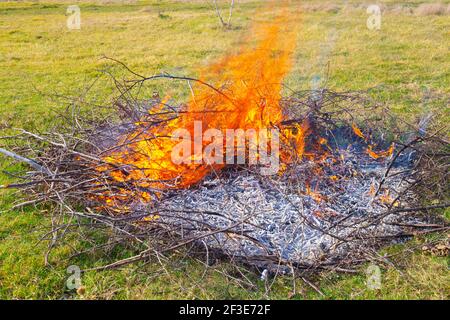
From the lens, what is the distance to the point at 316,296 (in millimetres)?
3285

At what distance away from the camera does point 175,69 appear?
10.3 metres

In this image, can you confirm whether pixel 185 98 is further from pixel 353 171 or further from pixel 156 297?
pixel 156 297

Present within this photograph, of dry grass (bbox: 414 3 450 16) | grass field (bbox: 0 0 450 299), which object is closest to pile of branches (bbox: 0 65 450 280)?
grass field (bbox: 0 0 450 299)

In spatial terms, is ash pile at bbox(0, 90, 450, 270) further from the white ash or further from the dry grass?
the dry grass

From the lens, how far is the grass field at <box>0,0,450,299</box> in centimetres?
338

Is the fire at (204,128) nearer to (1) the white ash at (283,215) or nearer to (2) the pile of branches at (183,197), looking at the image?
(2) the pile of branches at (183,197)

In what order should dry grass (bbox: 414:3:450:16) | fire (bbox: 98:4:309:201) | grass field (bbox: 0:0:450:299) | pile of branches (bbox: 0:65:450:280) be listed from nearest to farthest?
grass field (bbox: 0:0:450:299) < pile of branches (bbox: 0:65:450:280) < fire (bbox: 98:4:309:201) < dry grass (bbox: 414:3:450:16)

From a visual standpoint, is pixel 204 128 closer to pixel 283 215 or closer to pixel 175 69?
pixel 283 215

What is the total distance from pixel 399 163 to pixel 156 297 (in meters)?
2.82

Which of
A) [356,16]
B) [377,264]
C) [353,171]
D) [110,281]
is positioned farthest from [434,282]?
[356,16]

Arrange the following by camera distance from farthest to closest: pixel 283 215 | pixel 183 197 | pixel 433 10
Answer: pixel 433 10 < pixel 183 197 < pixel 283 215

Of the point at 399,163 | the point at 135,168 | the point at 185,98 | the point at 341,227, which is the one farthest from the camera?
the point at 185,98

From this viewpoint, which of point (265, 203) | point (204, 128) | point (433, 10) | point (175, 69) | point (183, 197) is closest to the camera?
point (265, 203)

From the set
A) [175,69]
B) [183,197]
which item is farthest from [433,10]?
[183,197]
